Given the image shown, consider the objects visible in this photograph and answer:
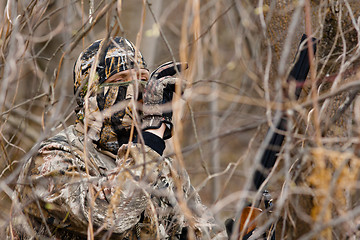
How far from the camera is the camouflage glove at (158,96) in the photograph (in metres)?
2.81

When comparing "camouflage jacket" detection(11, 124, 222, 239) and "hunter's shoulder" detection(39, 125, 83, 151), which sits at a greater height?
"hunter's shoulder" detection(39, 125, 83, 151)

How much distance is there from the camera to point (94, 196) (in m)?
2.47

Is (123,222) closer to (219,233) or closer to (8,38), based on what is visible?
(219,233)

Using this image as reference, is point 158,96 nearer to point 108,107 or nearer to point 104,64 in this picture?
point 108,107

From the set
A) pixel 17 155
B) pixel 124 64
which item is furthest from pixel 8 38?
pixel 17 155

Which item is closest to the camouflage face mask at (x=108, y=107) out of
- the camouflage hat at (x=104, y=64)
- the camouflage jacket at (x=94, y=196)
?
the camouflage hat at (x=104, y=64)

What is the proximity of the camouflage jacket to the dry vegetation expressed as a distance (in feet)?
0.42

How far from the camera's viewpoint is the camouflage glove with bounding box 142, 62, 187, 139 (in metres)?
2.81

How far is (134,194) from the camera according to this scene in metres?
2.54

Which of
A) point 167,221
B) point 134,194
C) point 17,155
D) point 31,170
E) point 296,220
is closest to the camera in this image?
point 134,194

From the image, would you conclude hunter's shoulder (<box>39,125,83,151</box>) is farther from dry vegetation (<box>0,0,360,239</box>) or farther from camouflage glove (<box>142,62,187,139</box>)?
camouflage glove (<box>142,62,187,139</box>)

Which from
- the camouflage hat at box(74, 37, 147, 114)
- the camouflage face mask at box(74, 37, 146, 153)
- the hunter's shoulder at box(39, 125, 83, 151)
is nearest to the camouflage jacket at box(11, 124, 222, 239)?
the hunter's shoulder at box(39, 125, 83, 151)

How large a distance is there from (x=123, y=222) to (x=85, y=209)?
176mm

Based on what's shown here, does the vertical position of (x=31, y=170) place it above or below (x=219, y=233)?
above
